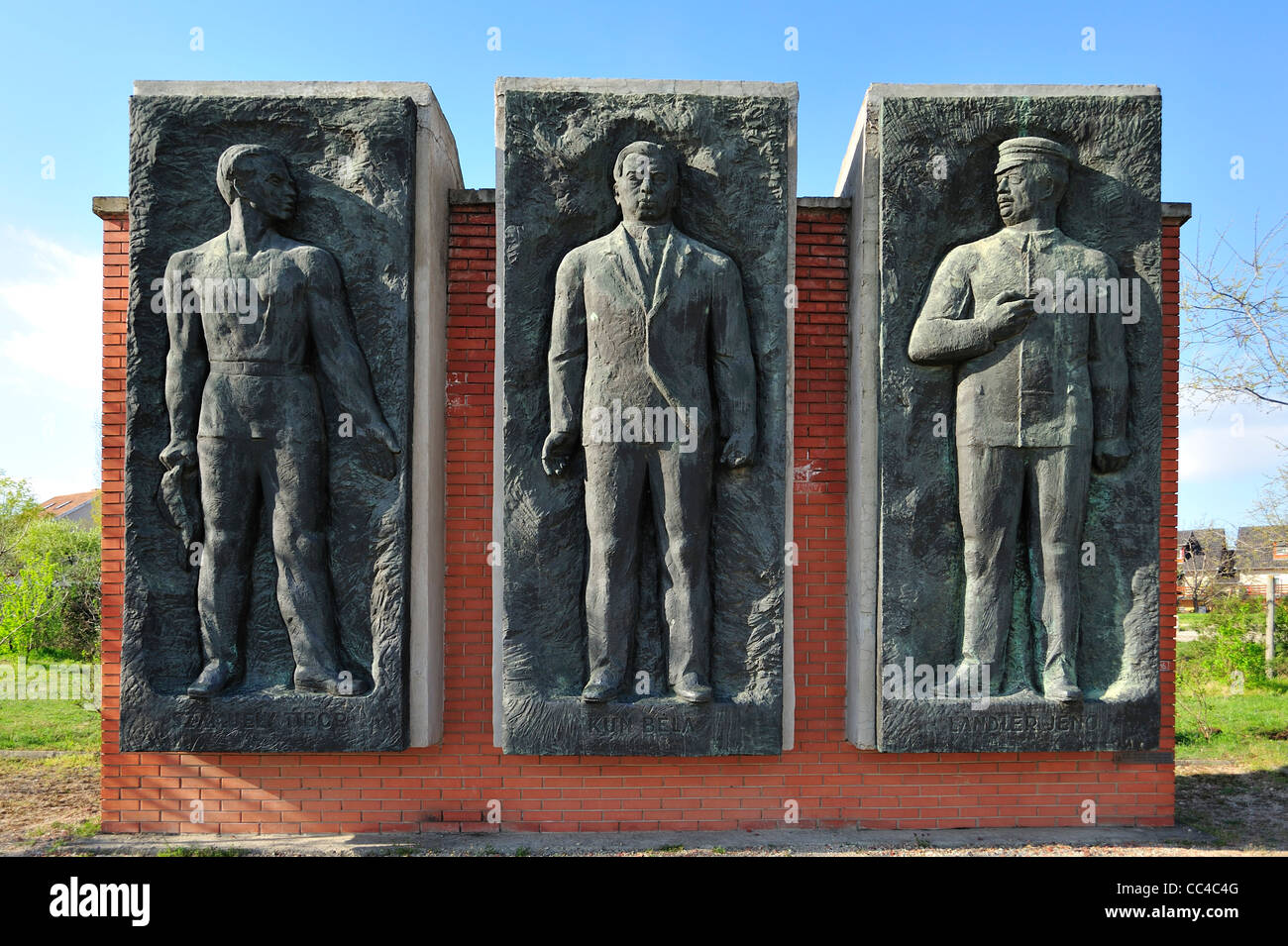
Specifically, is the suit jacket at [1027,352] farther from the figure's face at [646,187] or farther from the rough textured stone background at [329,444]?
the rough textured stone background at [329,444]

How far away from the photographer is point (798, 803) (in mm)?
5109

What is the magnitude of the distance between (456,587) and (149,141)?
3.12m

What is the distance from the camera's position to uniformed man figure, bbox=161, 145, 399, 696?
4613mm

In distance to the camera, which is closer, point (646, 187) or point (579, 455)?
point (646, 187)

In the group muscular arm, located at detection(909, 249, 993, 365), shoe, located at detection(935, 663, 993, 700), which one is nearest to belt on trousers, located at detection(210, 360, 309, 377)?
muscular arm, located at detection(909, 249, 993, 365)

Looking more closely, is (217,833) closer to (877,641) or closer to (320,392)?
(320,392)

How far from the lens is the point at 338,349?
4.68m

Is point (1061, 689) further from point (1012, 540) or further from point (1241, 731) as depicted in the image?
point (1241, 731)

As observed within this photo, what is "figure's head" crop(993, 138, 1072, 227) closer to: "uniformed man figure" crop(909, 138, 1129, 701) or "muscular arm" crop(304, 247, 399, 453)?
"uniformed man figure" crop(909, 138, 1129, 701)

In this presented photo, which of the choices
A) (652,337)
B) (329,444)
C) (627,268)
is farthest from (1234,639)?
(329,444)

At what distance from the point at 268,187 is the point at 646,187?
7.01ft

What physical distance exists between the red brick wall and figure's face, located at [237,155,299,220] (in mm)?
992

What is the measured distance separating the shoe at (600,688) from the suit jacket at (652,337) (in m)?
1.40

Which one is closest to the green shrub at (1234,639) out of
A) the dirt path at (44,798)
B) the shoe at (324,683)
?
the shoe at (324,683)
